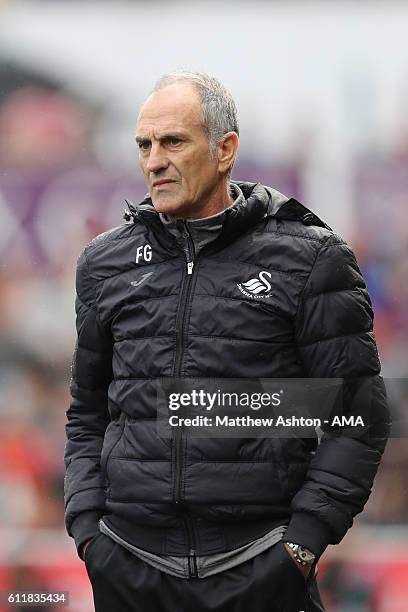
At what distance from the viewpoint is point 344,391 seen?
269 cm

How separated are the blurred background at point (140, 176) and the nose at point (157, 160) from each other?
1845 millimetres

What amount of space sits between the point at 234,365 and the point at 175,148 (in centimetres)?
50

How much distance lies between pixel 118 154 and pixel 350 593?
1.85 m

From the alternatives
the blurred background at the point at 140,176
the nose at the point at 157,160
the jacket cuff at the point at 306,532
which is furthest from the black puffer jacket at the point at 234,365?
the blurred background at the point at 140,176

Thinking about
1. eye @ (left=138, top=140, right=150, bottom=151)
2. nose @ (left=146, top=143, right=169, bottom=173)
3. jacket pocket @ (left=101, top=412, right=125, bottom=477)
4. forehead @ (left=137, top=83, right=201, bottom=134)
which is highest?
forehead @ (left=137, top=83, right=201, bottom=134)

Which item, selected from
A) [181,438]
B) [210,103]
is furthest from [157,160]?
[181,438]

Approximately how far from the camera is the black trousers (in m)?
2.59

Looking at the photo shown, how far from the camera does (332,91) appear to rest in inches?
178

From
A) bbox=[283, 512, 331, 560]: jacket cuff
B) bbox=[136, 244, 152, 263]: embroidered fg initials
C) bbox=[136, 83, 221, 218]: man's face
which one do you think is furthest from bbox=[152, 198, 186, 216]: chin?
bbox=[283, 512, 331, 560]: jacket cuff

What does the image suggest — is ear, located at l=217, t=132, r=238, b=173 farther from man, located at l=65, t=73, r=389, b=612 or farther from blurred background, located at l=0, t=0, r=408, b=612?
blurred background, located at l=0, t=0, r=408, b=612

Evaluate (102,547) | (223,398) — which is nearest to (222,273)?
(223,398)

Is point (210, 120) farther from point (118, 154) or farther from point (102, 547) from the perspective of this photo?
point (118, 154)

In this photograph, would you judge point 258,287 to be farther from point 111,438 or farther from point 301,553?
point 301,553

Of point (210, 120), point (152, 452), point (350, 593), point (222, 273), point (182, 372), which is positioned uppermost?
point (210, 120)
